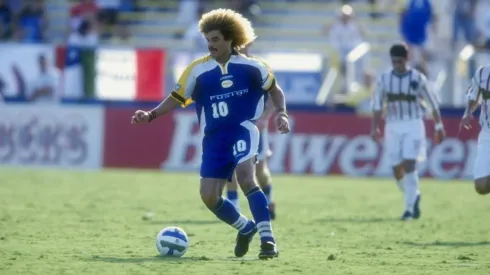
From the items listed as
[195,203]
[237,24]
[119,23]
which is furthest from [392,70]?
[119,23]

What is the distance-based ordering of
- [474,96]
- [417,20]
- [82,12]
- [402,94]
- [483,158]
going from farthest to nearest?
[82,12] → [417,20] → [402,94] → [474,96] → [483,158]

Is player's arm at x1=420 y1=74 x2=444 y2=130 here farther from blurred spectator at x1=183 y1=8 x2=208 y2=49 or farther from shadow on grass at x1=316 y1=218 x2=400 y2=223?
blurred spectator at x1=183 y1=8 x2=208 y2=49

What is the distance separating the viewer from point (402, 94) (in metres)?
17.0

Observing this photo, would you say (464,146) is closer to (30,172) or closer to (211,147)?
(30,172)

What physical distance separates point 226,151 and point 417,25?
16.2m

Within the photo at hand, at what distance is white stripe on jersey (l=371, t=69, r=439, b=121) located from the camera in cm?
1691

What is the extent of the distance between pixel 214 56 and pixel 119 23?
2070 cm

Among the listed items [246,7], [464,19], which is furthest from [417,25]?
[246,7]

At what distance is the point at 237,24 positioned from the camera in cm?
1123

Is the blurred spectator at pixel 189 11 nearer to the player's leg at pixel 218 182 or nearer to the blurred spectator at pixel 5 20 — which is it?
the blurred spectator at pixel 5 20

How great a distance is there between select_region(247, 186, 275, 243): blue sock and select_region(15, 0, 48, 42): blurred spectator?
66.8ft

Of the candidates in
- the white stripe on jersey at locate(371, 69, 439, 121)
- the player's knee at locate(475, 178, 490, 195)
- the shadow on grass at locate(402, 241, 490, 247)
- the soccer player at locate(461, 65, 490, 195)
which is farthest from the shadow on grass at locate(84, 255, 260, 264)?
the white stripe on jersey at locate(371, 69, 439, 121)

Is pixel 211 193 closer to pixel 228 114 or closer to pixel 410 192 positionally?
pixel 228 114

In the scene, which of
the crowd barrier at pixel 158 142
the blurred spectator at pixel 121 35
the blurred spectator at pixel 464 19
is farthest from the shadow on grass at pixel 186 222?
the blurred spectator at pixel 121 35
